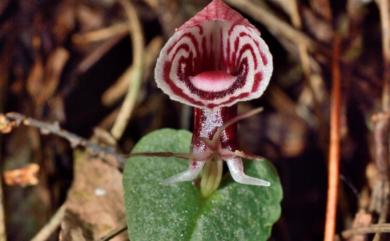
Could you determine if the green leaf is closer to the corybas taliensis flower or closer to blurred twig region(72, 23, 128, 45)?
the corybas taliensis flower

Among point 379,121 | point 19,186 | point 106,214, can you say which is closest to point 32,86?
point 19,186

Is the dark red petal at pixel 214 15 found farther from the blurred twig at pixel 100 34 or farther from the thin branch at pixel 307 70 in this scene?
the blurred twig at pixel 100 34

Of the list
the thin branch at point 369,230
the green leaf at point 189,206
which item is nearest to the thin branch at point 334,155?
the thin branch at point 369,230

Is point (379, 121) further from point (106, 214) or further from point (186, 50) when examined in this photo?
point (106, 214)

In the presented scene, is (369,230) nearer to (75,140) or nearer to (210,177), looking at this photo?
(210,177)

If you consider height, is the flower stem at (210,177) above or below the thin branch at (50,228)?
above

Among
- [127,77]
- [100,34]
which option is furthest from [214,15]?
[100,34]

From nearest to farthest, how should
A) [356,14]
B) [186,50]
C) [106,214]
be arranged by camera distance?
1. [186,50]
2. [106,214]
3. [356,14]
